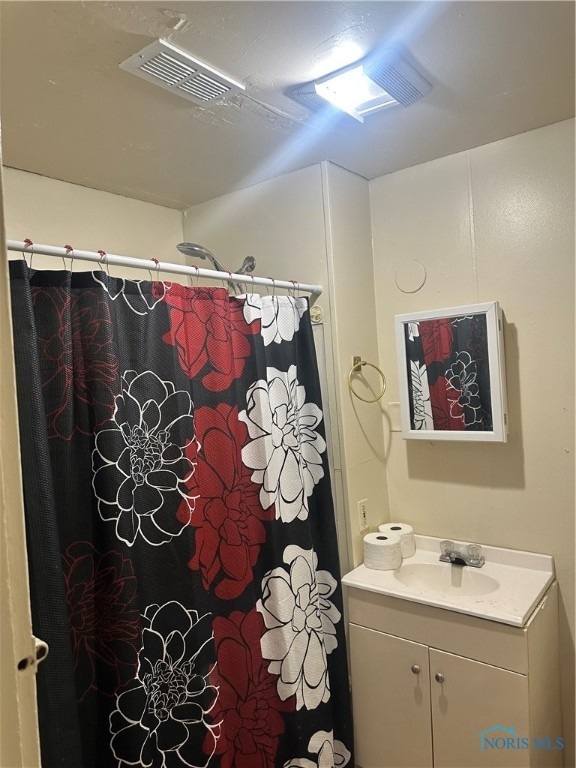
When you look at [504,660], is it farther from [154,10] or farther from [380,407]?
[154,10]

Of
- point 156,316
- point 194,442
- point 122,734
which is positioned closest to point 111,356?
point 156,316

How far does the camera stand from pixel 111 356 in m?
1.39

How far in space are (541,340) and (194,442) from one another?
50.3 inches

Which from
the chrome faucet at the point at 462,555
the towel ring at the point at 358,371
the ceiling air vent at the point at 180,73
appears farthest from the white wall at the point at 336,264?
the ceiling air vent at the point at 180,73

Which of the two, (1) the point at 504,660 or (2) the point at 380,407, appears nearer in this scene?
(1) the point at 504,660

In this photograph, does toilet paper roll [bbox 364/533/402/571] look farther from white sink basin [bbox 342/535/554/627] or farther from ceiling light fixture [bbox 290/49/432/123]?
ceiling light fixture [bbox 290/49/432/123]

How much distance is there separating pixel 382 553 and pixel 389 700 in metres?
0.50

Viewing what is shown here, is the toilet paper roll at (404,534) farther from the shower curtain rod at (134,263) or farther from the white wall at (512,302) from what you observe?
the shower curtain rod at (134,263)

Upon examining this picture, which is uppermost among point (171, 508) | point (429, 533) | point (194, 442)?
point (194, 442)

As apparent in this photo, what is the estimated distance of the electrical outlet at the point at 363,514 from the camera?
83.2 inches

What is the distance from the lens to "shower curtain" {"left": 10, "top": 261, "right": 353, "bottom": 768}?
1309mm

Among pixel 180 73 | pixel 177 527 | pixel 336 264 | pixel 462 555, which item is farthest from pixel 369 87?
pixel 462 555

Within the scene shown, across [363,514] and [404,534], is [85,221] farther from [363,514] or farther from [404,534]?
[404,534]

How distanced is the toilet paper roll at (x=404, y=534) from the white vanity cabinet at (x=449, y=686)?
0.28 meters
